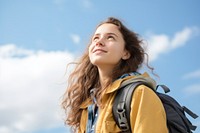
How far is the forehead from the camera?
13.6 feet

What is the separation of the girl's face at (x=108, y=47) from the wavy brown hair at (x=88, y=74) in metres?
0.10

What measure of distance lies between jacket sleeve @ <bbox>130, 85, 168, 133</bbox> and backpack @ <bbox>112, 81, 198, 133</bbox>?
0.06m

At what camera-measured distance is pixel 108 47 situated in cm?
393

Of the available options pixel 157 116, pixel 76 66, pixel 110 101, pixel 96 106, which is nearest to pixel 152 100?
pixel 157 116

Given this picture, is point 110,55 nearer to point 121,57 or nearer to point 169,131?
point 121,57

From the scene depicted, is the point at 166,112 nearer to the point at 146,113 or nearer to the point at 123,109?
the point at 146,113

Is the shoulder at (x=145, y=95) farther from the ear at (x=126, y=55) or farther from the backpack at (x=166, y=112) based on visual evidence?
the ear at (x=126, y=55)

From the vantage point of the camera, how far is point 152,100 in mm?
3232

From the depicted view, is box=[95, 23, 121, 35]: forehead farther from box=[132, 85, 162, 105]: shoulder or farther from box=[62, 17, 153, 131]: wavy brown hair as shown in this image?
box=[132, 85, 162, 105]: shoulder

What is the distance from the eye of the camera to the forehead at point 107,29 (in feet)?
13.6

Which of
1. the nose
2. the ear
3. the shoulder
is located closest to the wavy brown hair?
the ear

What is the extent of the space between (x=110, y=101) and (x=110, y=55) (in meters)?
0.66

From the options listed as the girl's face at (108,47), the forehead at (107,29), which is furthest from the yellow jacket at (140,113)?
the forehead at (107,29)

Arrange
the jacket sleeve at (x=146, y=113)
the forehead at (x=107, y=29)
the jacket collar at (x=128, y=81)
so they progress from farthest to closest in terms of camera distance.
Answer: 1. the forehead at (x=107, y=29)
2. the jacket collar at (x=128, y=81)
3. the jacket sleeve at (x=146, y=113)
